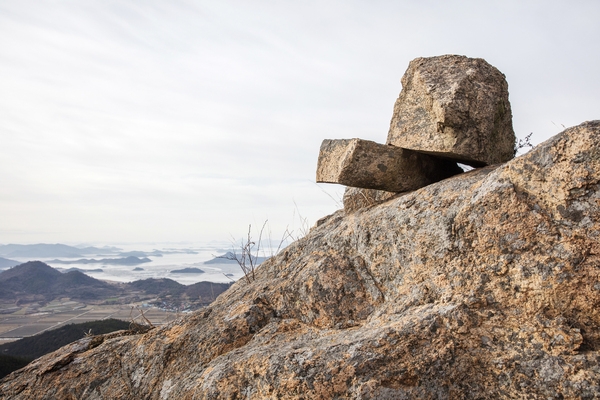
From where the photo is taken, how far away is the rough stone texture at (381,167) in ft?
15.4

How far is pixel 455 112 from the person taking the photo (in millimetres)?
4172

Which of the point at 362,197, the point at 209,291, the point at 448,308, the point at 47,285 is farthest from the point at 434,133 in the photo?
the point at 47,285

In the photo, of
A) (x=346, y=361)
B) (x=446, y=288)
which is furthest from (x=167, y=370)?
(x=446, y=288)

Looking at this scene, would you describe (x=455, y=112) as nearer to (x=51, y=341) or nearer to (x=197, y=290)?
(x=51, y=341)

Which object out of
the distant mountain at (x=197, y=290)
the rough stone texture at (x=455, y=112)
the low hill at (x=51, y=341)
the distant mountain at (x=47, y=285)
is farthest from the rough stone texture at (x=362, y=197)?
the distant mountain at (x=47, y=285)

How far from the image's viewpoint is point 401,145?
4.68 meters

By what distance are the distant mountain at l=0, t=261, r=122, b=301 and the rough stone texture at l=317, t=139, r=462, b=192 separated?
195 ft

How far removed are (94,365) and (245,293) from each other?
7.24ft

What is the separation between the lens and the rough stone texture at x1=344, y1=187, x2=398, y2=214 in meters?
5.21

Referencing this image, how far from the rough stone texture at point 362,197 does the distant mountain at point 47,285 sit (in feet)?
193

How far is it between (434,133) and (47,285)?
243 ft

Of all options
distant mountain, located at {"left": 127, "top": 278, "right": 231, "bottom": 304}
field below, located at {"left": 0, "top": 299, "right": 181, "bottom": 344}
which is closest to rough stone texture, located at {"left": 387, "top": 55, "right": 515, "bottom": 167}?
distant mountain, located at {"left": 127, "top": 278, "right": 231, "bottom": 304}

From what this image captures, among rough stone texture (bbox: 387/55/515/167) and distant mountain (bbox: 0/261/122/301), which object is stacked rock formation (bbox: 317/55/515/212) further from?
distant mountain (bbox: 0/261/122/301)

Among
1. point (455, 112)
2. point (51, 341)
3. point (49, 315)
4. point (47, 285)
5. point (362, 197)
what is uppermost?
point (455, 112)
